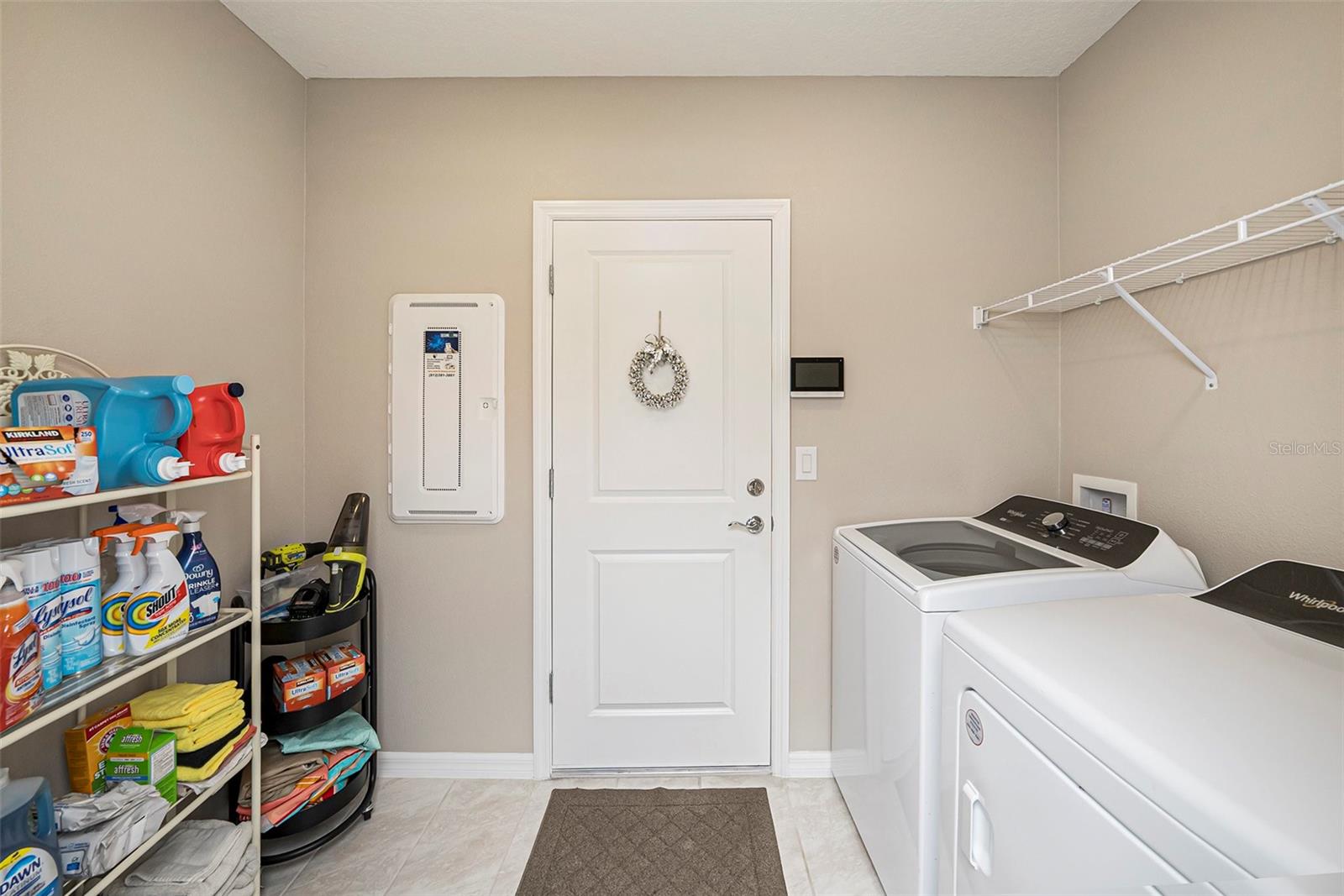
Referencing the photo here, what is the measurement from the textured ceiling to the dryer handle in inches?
82.3

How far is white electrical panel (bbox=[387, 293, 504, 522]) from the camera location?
2.12m

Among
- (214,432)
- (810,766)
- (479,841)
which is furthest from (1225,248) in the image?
(479,841)

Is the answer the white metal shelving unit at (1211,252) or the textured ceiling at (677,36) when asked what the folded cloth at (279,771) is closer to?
the textured ceiling at (677,36)

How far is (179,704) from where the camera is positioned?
138 cm

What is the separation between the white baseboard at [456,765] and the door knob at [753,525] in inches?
44.8

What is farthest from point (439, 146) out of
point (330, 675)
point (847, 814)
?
point (847, 814)

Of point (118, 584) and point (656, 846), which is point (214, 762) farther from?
point (656, 846)

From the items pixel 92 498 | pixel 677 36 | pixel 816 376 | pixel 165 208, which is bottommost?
pixel 92 498

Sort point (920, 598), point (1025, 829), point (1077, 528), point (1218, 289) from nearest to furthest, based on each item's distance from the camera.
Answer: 1. point (1025, 829)
2. point (920, 598)
3. point (1218, 289)
4. point (1077, 528)

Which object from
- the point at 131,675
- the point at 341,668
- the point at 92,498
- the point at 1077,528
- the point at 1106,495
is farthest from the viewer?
the point at 1106,495

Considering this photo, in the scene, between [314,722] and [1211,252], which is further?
[314,722]

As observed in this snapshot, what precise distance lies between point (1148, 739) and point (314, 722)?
77.7 inches

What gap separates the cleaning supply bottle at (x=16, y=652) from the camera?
3.13ft

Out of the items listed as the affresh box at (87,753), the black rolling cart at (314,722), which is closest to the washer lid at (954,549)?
the black rolling cart at (314,722)
